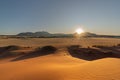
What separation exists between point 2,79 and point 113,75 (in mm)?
5307

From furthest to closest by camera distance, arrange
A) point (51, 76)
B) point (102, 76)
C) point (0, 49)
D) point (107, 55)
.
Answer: point (0, 49) → point (107, 55) → point (51, 76) → point (102, 76)

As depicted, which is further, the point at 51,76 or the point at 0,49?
the point at 0,49

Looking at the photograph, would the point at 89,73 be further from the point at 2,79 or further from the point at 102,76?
the point at 2,79

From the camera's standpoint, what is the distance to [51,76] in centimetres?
873

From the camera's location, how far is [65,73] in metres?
8.97

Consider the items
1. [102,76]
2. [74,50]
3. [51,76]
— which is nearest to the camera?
[102,76]

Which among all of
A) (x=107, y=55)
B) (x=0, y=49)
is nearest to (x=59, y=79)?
(x=107, y=55)

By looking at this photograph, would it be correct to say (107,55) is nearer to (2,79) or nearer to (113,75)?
(113,75)

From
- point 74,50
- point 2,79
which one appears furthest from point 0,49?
point 2,79

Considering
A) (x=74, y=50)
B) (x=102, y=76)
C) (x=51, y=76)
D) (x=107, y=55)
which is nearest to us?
(x=102, y=76)

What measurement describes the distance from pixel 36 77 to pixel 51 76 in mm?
718

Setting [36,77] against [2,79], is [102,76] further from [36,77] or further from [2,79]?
[2,79]

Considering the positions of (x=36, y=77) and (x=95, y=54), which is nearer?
(x=36, y=77)

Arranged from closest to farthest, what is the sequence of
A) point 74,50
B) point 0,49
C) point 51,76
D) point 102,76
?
1. point 102,76
2. point 51,76
3. point 74,50
4. point 0,49
